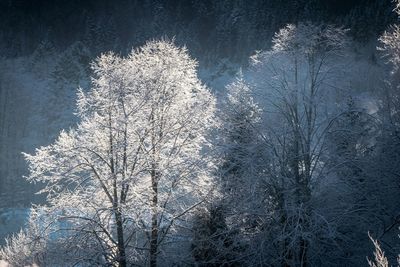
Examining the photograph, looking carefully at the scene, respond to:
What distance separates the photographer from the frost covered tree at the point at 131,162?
12.8 meters

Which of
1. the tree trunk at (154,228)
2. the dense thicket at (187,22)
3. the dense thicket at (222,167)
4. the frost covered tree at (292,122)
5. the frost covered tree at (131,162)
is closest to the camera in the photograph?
the frost covered tree at (131,162)

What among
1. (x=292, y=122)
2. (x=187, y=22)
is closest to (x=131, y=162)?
(x=292, y=122)

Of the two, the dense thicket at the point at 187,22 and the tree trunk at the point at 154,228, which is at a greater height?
the dense thicket at the point at 187,22

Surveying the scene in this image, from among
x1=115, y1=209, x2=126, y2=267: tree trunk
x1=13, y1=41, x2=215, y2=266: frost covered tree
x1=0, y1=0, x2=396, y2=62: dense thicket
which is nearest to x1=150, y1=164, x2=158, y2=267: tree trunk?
x1=13, y1=41, x2=215, y2=266: frost covered tree

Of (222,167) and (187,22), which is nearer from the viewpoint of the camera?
(222,167)

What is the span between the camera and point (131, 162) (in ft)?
44.8

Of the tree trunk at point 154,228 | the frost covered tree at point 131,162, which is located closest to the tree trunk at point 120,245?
the frost covered tree at point 131,162

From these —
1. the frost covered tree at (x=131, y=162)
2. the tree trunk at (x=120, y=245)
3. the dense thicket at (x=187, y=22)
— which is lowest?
the tree trunk at (x=120, y=245)

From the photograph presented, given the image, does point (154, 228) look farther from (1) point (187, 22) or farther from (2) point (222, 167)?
(1) point (187, 22)

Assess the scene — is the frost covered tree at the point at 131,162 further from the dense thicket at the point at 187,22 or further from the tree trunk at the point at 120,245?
the dense thicket at the point at 187,22

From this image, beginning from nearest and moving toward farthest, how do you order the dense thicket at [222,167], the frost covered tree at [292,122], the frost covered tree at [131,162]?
the frost covered tree at [131,162]
the dense thicket at [222,167]
the frost covered tree at [292,122]

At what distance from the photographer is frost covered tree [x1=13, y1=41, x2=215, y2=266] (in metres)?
12.8

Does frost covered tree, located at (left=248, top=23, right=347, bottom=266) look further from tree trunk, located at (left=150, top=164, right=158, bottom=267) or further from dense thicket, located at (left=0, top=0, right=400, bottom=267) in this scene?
tree trunk, located at (left=150, top=164, right=158, bottom=267)

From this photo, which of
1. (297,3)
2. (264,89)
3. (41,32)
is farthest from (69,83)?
(264,89)
